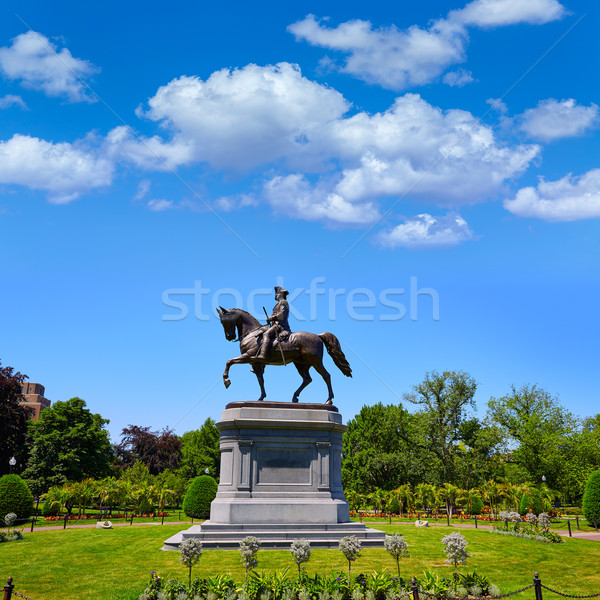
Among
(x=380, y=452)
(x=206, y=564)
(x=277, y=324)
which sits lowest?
(x=206, y=564)

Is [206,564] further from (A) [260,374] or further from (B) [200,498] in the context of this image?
(B) [200,498]

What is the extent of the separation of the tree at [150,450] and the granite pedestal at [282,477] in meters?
51.0

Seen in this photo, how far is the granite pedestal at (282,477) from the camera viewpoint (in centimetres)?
1783

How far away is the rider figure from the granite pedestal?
2.11m

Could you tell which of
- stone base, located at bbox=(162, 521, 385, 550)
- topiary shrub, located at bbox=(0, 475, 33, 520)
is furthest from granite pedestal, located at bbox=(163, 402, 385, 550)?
topiary shrub, located at bbox=(0, 475, 33, 520)

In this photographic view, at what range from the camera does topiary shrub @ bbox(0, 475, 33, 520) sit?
29.0m

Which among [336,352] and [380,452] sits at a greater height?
[336,352]

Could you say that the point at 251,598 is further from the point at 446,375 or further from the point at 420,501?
the point at 446,375

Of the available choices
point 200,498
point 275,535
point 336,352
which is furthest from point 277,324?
point 200,498

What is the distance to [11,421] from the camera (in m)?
46.8

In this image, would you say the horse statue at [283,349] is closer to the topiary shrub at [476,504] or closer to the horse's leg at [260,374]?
the horse's leg at [260,374]

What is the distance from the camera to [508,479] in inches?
1900

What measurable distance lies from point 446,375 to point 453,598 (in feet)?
143

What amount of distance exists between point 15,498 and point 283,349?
19023 millimetres
